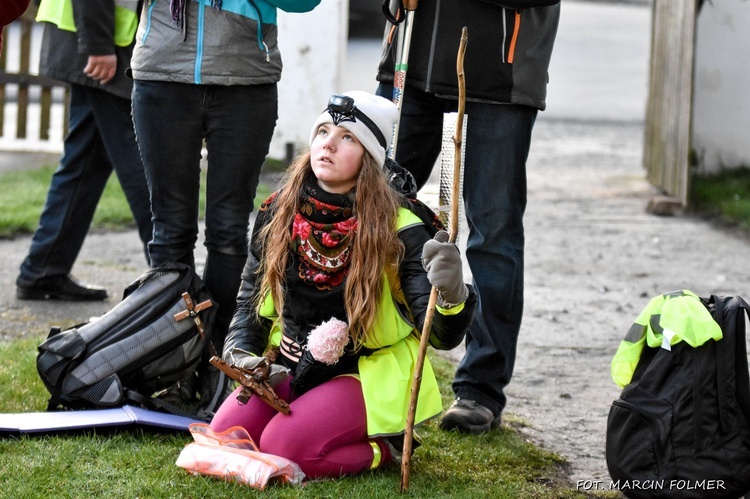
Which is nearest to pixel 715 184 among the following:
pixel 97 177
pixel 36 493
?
pixel 97 177

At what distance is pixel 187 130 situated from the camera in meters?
3.66

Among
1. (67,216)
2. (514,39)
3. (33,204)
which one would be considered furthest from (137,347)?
(33,204)

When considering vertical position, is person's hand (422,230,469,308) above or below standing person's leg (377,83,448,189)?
below

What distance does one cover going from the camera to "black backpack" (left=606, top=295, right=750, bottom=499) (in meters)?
3.05

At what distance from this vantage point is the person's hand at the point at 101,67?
458cm

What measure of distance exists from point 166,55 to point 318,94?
Result: 15.6 ft

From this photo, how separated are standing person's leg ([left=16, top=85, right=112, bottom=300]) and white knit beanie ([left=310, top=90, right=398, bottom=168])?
2.14 m

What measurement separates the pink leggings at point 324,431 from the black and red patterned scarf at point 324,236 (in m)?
0.32

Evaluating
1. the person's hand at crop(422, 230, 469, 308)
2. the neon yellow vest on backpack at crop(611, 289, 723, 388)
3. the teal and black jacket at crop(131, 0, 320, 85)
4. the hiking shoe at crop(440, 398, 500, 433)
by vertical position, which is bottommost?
the hiking shoe at crop(440, 398, 500, 433)

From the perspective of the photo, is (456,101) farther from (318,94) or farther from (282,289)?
(318,94)

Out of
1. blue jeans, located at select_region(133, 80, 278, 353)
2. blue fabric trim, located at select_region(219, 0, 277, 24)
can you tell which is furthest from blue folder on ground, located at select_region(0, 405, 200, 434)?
blue fabric trim, located at select_region(219, 0, 277, 24)

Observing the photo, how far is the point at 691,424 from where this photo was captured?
3.07 m

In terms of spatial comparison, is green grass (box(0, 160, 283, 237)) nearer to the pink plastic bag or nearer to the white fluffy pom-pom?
the pink plastic bag

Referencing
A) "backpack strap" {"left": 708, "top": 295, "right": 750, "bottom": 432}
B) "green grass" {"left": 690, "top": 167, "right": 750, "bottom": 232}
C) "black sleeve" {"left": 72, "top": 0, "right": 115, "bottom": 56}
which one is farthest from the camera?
"green grass" {"left": 690, "top": 167, "right": 750, "bottom": 232}
